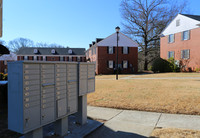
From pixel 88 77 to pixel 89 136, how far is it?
4.57 feet

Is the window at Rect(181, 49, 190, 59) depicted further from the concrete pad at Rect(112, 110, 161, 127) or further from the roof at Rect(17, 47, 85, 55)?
the roof at Rect(17, 47, 85, 55)

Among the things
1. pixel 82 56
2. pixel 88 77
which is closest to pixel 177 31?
pixel 88 77

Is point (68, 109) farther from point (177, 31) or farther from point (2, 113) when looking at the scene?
point (177, 31)

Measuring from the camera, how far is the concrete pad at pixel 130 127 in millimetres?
3751

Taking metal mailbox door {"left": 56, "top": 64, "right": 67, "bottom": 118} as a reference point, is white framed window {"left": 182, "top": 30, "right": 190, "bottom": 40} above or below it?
above

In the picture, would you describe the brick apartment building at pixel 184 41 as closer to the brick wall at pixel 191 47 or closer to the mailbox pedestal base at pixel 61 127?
the brick wall at pixel 191 47

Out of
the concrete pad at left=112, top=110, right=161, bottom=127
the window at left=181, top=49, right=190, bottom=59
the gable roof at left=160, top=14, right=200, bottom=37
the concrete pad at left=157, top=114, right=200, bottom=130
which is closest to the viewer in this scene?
the concrete pad at left=157, top=114, right=200, bottom=130

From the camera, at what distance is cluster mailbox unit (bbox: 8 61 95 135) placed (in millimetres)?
2498

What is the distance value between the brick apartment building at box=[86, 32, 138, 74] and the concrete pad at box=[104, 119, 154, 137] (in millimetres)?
24857

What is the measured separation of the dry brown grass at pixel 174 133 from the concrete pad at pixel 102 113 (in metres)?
1.54

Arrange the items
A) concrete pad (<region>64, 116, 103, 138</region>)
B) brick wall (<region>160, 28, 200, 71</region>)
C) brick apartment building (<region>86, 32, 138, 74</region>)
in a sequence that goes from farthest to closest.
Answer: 1. brick apartment building (<region>86, 32, 138, 74</region>)
2. brick wall (<region>160, 28, 200, 71</region>)
3. concrete pad (<region>64, 116, 103, 138</region>)

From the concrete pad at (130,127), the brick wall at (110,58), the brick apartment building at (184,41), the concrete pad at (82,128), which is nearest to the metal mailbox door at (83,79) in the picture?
the concrete pad at (82,128)

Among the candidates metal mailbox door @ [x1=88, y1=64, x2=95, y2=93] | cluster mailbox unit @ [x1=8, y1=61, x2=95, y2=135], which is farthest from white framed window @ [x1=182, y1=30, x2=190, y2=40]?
cluster mailbox unit @ [x1=8, y1=61, x2=95, y2=135]

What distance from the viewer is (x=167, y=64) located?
1035 inches
